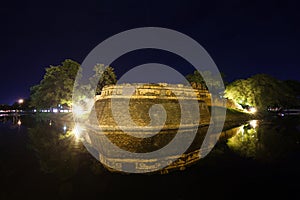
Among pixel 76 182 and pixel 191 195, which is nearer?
pixel 191 195

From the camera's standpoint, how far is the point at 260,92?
51781mm

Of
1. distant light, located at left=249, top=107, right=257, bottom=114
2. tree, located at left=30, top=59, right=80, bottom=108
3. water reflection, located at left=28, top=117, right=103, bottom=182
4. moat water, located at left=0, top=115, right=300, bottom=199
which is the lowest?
moat water, located at left=0, top=115, right=300, bottom=199

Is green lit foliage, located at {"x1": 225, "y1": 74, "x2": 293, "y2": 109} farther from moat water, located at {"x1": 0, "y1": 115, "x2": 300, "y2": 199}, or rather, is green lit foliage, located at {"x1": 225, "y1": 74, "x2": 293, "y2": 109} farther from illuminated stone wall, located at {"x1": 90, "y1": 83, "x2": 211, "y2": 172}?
moat water, located at {"x1": 0, "y1": 115, "x2": 300, "y2": 199}

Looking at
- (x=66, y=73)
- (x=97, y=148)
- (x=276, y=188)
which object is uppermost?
(x=66, y=73)

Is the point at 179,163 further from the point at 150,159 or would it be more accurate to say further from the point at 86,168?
the point at 86,168

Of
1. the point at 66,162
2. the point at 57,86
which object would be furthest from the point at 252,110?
the point at 66,162

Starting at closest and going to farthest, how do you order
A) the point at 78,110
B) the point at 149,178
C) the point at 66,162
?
the point at 149,178, the point at 66,162, the point at 78,110

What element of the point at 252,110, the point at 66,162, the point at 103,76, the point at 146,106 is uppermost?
the point at 103,76

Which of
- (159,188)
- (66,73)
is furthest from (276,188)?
(66,73)

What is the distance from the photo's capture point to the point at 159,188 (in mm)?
8188

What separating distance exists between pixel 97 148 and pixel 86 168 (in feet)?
14.6

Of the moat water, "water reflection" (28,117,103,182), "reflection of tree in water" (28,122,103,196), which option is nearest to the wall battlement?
"water reflection" (28,117,103,182)

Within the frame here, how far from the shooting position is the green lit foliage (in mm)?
Result: 51969

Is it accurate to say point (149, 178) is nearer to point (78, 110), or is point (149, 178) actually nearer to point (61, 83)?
point (78, 110)
